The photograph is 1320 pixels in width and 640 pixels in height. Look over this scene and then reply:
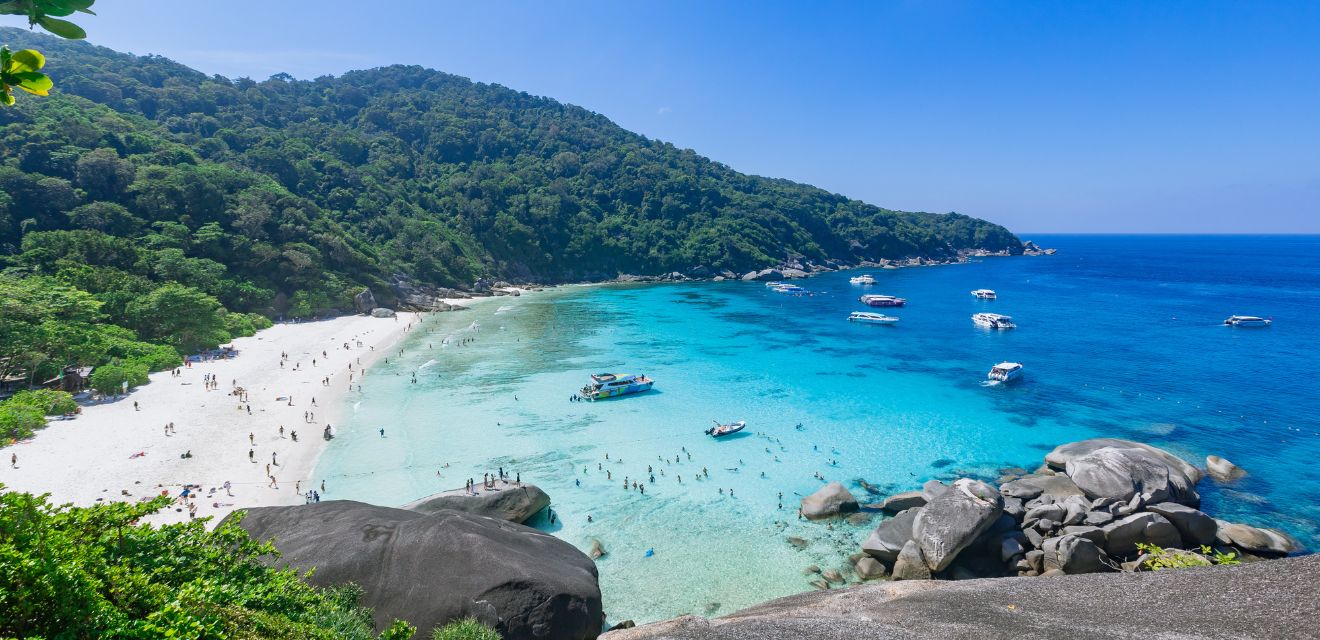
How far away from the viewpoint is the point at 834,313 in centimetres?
7812

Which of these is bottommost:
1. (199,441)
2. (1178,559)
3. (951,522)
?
(951,522)

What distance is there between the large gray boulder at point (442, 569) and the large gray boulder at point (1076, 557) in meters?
16.5

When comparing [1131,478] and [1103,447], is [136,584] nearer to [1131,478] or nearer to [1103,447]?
[1131,478]

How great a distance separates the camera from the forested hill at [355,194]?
56000mm

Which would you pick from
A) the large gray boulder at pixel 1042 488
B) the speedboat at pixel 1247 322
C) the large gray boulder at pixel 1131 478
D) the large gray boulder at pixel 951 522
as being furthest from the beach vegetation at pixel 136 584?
the speedboat at pixel 1247 322

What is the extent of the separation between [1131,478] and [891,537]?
1114 centimetres

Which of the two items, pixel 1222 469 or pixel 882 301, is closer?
pixel 1222 469

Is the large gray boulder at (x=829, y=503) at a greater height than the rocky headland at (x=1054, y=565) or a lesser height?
lesser

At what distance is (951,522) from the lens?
20.3 meters

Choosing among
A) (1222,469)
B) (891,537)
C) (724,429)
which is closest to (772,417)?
(724,429)

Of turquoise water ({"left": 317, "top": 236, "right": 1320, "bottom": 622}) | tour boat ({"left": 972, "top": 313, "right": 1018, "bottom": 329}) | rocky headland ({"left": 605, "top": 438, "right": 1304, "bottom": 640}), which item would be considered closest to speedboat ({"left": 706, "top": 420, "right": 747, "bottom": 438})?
turquoise water ({"left": 317, "top": 236, "right": 1320, "bottom": 622})

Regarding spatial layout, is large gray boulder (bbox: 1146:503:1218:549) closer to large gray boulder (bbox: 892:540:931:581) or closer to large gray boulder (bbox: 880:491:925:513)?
large gray boulder (bbox: 880:491:925:513)

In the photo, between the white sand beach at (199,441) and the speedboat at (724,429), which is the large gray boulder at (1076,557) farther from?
the white sand beach at (199,441)

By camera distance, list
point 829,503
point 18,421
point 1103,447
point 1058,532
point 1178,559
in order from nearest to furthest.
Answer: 1. point 1178,559
2. point 1058,532
3. point 829,503
4. point 1103,447
5. point 18,421
